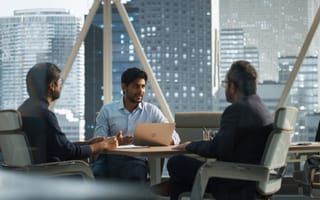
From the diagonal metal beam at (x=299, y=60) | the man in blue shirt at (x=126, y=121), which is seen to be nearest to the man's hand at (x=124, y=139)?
the man in blue shirt at (x=126, y=121)

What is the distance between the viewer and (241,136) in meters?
2.96

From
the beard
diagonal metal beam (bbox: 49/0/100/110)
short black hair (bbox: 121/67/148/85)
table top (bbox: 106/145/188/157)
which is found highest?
diagonal metal beam (bbox: 49/0/100/110)

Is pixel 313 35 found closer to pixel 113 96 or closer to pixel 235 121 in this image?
pixel 113 96

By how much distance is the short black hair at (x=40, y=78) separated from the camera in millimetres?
3186

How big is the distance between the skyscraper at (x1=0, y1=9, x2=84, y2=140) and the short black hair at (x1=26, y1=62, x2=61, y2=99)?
12.7ft

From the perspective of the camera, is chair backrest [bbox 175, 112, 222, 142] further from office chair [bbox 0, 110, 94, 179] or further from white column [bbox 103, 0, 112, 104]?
white column [bbox 103, 0, 112, 104]

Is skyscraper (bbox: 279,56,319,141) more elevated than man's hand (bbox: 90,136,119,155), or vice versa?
skyscraper (bbox: 279,56,319,141)

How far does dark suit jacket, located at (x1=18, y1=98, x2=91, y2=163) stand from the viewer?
299 centimetres

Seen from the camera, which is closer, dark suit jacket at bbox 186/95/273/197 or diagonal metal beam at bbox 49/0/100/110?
dark suit jacket at bbox 186/95/273/197

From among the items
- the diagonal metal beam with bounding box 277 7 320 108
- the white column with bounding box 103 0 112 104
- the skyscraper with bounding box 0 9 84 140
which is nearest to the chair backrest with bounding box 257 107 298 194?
the diagonal metal beam with bounding box 277 7 320 108

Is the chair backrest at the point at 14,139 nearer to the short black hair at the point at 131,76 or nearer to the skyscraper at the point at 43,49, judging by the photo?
the short black hair at the point at 131,76

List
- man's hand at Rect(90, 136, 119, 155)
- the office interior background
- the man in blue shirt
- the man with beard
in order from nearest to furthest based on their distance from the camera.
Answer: the man with beard, man's hand at Rect(90, 136, 119, 155), the man in blue shirt, the office interior background

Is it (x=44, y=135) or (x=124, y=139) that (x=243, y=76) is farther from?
(x=44, y=135)

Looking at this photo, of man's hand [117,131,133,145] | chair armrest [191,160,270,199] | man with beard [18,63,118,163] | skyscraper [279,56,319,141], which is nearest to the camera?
chair armrest [191,160,270,199]
